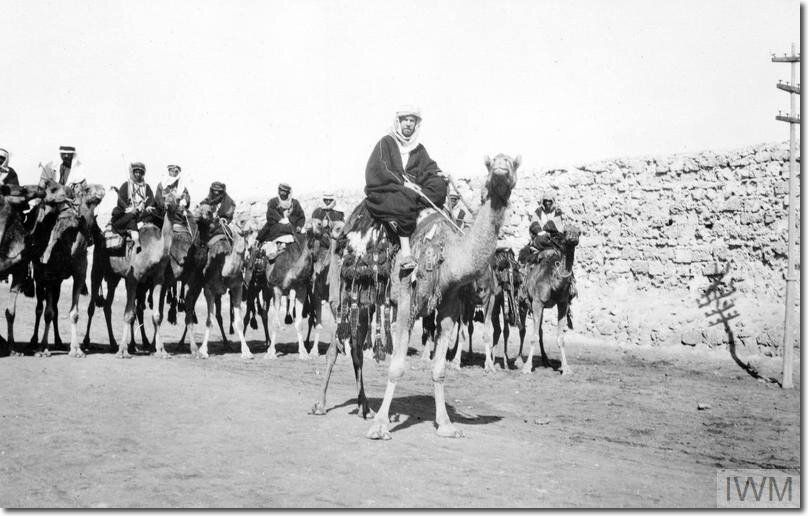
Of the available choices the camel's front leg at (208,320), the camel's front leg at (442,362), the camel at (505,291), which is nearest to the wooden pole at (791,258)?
the camel at (505,291)

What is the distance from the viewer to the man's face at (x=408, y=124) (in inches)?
344

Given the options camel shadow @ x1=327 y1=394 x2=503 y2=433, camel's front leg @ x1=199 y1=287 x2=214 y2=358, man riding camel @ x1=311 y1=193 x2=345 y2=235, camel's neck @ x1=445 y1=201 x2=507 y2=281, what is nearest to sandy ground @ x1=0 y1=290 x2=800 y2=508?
camel shadow @ x1=327 y1=394 x2=503 y2=433

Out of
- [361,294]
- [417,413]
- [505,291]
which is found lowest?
[417,413]

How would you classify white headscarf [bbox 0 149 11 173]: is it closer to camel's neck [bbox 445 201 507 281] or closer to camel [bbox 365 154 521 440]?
camel [bbox 365 154 521 440]

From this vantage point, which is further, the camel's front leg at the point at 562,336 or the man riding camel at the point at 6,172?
the camel's front leg at the point at 562,336

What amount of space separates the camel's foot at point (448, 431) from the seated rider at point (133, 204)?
8.75 meters

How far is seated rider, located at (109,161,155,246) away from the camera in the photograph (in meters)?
14.8

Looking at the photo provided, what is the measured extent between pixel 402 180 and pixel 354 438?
9.27ft

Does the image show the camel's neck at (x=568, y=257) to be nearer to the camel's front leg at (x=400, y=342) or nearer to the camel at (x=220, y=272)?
the camel at (x=220, y=272)

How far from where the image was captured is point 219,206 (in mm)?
17281

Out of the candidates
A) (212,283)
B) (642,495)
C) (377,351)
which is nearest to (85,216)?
(212,283)

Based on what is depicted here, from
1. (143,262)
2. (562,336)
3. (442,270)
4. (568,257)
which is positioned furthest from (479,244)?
(143,262)

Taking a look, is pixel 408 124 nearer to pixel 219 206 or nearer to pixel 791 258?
pixel 791 258

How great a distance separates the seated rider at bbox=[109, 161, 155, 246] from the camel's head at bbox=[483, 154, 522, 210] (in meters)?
9.03
